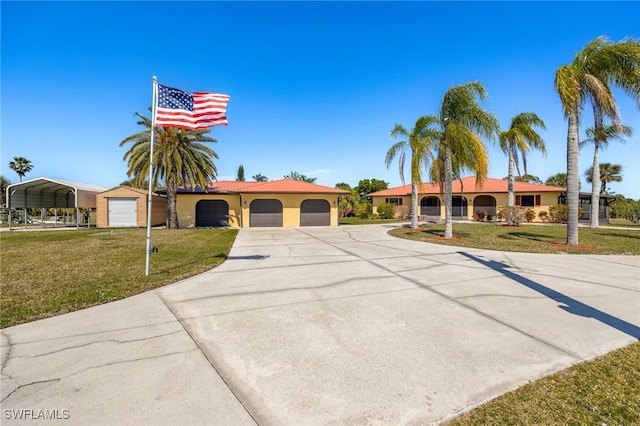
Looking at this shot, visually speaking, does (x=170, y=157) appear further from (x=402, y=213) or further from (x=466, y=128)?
(x=402, y=213)

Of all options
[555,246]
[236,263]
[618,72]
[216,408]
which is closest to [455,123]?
[618,72]

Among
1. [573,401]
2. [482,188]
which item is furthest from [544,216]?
[573,401]

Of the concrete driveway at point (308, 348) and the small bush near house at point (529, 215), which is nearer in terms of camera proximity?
the concrete driveway at point (308, 348)

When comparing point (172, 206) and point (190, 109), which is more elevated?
point (190, 109)

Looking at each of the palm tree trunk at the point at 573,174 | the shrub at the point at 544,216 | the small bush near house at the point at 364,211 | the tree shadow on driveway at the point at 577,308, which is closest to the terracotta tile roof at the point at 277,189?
the small bush near house at the point at 364,211

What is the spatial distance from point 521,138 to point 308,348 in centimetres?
2360

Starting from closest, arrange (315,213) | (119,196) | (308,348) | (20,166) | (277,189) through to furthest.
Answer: (308,348) < (277,189) < (119,196) < (315,213) < (20,166)

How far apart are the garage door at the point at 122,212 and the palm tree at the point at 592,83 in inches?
1109

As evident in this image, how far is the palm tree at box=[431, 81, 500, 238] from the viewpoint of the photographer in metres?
13.0

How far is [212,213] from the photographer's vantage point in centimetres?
2408

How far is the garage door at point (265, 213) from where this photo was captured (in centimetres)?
2300

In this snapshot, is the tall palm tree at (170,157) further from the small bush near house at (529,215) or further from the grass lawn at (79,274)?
the small bush near house at (529,215)

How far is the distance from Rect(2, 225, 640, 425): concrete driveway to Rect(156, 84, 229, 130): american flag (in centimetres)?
373

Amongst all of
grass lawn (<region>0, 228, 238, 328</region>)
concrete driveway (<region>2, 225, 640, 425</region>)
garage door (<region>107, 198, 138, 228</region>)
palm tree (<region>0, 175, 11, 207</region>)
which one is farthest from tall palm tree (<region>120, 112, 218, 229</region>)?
palm tree (<region>0, 175, 11, 207</region>)
